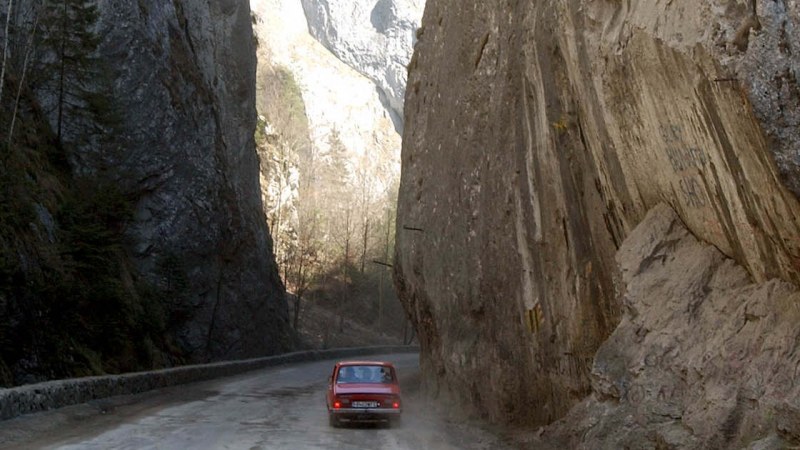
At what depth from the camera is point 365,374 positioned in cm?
2088

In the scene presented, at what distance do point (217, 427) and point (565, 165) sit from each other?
852cm

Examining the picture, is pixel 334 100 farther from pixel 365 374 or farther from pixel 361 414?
pixel 361 414

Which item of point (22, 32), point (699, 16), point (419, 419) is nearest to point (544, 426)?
point (419, 419)

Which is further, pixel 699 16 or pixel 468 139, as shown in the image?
pixel 468 139

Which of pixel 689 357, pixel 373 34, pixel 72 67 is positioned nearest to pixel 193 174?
pixel 72 67

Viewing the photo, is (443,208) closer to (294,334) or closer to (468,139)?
(468,139)

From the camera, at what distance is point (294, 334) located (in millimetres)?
55969

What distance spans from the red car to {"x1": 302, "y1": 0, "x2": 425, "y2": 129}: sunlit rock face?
352ft

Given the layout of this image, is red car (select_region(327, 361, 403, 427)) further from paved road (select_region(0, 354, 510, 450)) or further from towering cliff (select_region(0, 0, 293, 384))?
towering cliff (select_region(0, 0, 293, 384))

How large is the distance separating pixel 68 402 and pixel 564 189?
Answer: 11375 millimetres

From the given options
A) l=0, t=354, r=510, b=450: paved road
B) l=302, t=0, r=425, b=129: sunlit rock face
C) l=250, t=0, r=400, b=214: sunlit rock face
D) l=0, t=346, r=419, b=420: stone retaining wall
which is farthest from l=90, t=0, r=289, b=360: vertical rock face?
l=302, t=0, r=425, b=129: sunlit rock face

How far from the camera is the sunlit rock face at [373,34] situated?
12962 cm

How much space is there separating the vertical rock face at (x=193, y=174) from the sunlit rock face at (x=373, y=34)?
76.9 metres

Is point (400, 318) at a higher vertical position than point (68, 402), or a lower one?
higher
